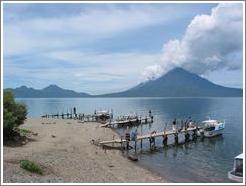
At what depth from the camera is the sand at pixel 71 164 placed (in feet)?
70.6

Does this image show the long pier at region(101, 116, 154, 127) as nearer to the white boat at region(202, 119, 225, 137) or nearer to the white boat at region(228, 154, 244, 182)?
the white boat at region(202, 119, 225, 137)

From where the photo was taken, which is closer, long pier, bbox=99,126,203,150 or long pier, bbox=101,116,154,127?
long pier, bbox=99,126,203,150

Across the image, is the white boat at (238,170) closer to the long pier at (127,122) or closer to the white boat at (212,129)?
the white boat at (212,129)

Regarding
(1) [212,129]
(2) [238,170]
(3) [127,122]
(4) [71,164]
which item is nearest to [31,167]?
(4) [71,164]

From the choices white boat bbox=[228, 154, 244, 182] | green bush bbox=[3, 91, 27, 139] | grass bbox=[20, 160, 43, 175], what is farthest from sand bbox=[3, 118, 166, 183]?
white boat bbox=[228, 154, 244, 182]

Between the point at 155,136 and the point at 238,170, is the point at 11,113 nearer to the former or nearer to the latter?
the point at 238,170

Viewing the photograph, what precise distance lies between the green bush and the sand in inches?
74.6

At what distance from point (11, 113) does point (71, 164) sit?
8.09 metres

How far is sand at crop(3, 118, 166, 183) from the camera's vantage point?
21.5 m

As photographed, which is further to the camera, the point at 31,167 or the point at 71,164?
the point at 71,164

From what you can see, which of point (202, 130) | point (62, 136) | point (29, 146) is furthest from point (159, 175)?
point (202, 130)

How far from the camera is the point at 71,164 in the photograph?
2798cm

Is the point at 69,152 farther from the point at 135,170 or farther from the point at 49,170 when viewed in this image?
the point at 49,170

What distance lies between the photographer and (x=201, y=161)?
1474 inches
